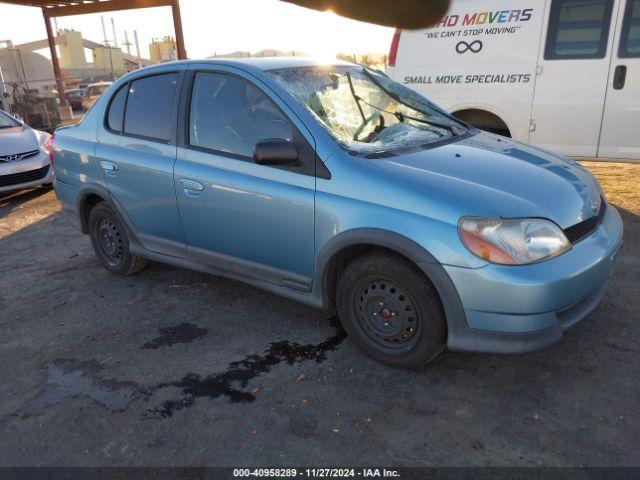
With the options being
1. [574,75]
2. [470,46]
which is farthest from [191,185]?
[574,75]

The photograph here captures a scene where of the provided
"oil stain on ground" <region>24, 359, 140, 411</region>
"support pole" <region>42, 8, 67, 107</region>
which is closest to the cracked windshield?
"oil stain on ground" <region>24, 359, 140, 411</region>

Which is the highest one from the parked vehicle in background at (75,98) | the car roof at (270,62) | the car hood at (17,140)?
the car roof at (270,62)

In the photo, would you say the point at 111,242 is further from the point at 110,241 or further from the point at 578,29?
the point at 578,29

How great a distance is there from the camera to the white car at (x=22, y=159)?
7.46 metres

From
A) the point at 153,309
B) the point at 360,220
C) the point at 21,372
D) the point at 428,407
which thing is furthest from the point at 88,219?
the point at 428,407

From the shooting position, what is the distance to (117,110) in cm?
421

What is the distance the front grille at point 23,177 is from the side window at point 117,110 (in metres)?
4.17

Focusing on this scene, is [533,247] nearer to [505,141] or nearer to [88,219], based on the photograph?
[505,141]

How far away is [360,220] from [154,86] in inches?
83.1

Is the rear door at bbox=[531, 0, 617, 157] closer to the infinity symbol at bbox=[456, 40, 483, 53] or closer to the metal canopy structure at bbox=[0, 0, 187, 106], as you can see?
the infinity symbol at bbox=[456, 40, 483, 53]

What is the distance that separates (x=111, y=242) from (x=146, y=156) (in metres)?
1.12

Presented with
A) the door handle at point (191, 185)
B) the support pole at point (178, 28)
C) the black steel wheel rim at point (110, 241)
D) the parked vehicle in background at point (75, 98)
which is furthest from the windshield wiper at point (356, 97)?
the parked vehicle in background at point (75, 98)

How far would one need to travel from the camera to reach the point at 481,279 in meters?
2.50

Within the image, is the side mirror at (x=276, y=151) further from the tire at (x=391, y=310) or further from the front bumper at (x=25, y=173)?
the front bumper at (x=25, y=173)
